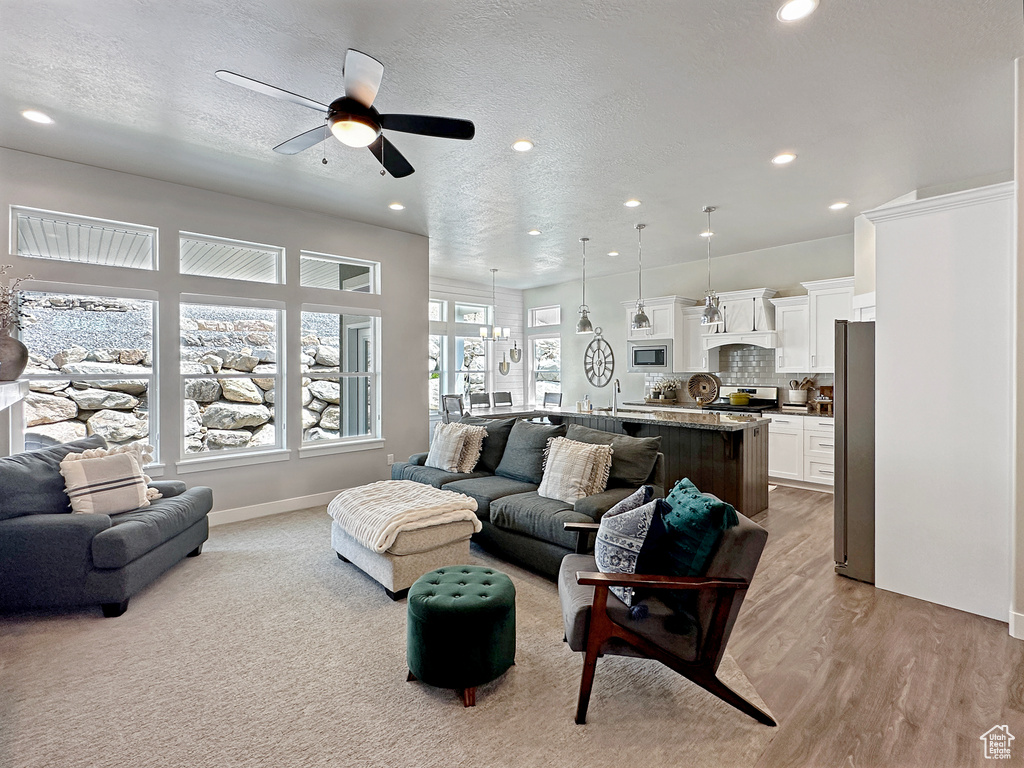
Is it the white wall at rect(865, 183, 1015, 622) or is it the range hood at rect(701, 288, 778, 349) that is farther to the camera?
the range hood at rect(701, 288, 778, 349)

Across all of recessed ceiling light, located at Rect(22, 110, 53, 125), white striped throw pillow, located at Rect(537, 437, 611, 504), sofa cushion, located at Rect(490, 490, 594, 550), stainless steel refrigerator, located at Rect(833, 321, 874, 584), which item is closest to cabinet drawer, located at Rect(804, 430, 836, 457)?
stainless steel refrigerator, located at Rect(833, 321, 874, 584)

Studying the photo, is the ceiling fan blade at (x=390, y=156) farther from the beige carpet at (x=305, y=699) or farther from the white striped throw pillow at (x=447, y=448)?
the beige carpet at (x=305, y=699)

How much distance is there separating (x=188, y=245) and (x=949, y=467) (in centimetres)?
595

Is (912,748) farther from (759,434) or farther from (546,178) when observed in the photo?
(546,178)

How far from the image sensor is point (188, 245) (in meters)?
4.54

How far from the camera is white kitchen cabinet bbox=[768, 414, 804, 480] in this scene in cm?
590

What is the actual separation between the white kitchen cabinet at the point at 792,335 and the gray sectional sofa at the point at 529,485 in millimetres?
3249

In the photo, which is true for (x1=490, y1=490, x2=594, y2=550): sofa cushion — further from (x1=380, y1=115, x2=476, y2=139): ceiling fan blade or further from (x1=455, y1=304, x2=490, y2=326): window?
(x1=455, y1=304, x2=490, y2=326): window

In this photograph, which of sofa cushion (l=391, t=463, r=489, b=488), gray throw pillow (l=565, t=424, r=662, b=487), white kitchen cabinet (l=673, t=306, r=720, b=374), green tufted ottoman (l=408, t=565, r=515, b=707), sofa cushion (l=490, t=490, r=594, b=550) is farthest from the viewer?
white kitchen cabinet (l=673, t=306, r=720, b=374)

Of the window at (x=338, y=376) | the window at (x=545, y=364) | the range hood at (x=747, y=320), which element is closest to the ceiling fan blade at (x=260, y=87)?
the window at (x=338, y=376)

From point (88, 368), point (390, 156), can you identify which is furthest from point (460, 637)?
point (88, 368)

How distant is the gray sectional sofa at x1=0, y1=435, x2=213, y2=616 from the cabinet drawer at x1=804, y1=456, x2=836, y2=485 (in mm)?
6203

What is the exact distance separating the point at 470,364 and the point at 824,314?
5.55m

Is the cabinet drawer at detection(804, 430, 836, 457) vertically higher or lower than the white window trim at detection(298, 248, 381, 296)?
lower
